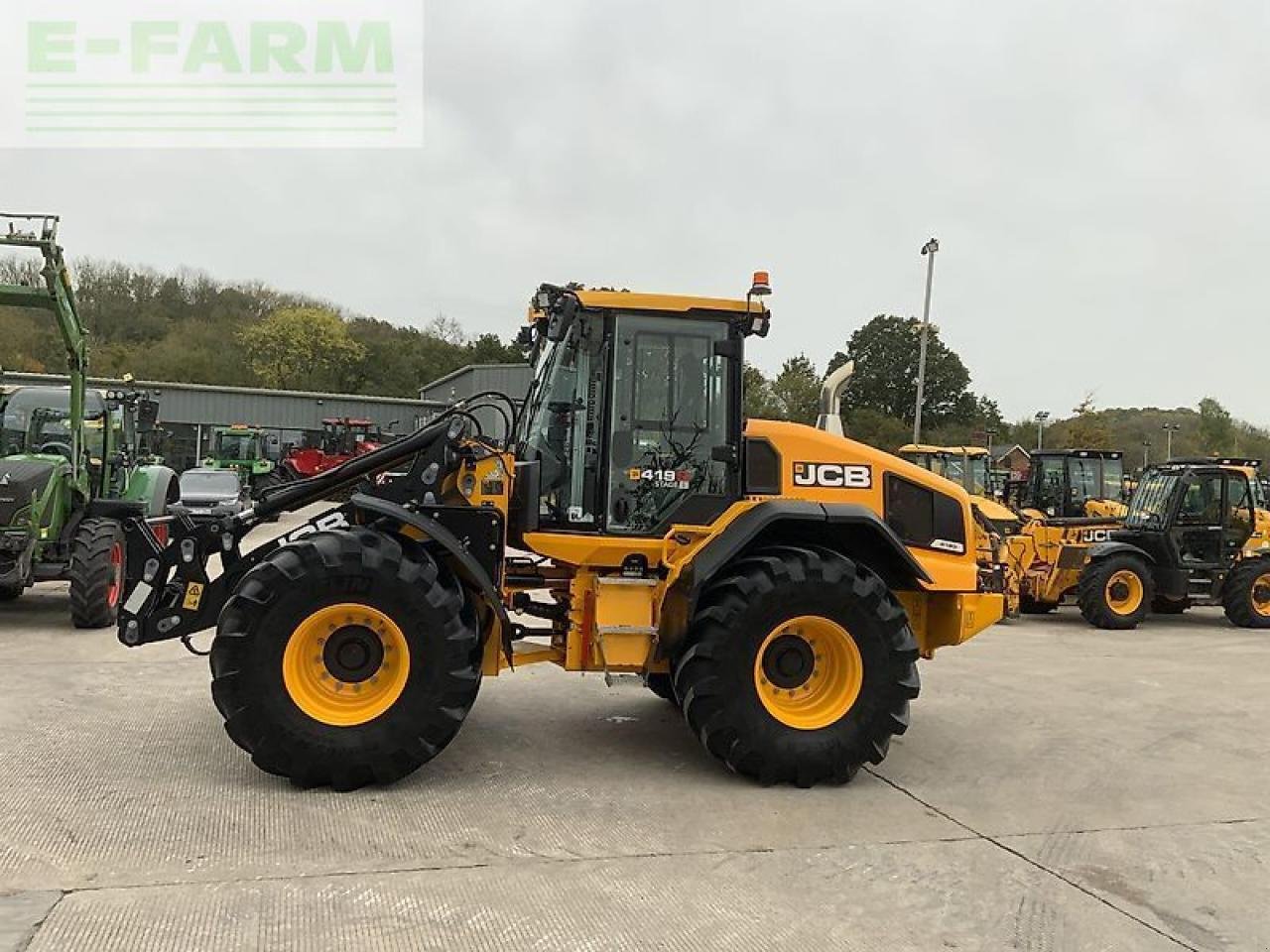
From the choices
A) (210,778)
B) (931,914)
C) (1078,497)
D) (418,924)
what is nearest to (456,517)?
(210,778)

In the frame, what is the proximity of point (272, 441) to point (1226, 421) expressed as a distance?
5279cm

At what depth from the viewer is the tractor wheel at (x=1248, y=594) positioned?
12133mm

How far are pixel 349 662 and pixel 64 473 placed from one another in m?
6.52

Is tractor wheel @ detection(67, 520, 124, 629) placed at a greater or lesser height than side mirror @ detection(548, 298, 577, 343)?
lesser

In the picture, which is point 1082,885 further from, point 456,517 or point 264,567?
point 264,567

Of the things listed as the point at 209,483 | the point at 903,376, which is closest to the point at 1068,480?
the point at 209,483

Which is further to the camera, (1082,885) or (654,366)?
(654,366)

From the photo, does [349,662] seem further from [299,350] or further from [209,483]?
[299,350]

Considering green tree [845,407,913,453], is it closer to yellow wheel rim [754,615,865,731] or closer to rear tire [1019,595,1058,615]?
rear tire [1019,595,1058,615]

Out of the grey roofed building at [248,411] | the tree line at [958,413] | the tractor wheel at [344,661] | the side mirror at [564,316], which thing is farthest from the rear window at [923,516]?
the tree line at [958,413]

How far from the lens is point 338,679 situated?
4977 mm

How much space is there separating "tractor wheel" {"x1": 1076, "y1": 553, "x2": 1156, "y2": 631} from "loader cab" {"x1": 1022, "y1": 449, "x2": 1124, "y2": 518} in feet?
18.0

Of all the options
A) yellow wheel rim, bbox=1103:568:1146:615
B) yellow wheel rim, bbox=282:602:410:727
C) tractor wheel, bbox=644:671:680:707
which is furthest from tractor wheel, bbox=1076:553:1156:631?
yellow wheel rim, bbox=282:602:410:727

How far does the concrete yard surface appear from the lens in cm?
354
